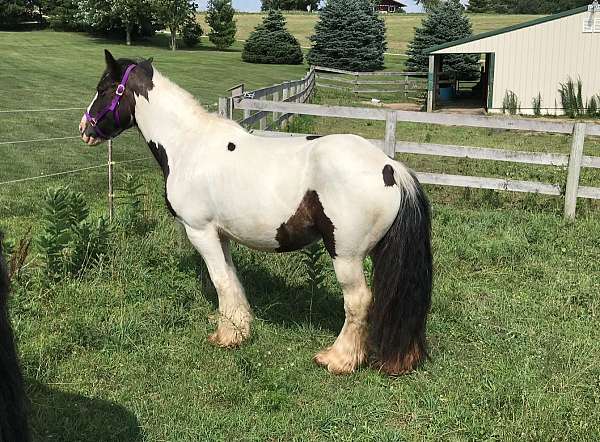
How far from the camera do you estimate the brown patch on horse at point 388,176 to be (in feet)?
12.2

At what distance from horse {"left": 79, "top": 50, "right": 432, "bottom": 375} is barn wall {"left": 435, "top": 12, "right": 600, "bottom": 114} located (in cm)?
1955

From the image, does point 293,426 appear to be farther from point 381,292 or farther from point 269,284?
point 269,284

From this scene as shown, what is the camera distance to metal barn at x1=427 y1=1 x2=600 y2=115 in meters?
20.5

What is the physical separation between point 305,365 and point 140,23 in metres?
51.5

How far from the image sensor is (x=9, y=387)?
1.69 m

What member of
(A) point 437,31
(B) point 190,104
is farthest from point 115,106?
(A) point 437,31

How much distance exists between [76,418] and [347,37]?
126ft

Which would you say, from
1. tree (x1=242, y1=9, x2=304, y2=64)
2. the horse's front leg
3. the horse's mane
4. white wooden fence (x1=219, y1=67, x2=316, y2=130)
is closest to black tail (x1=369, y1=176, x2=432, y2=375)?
the horse's front leg

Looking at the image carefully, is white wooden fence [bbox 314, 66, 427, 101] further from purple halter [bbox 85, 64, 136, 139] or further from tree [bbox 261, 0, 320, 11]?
tree [bbox 261, 0, 320, 11]

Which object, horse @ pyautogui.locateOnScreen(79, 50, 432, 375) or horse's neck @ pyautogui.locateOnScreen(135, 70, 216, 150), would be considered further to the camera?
horse's neck @ pyautogui.locateOnScreen(135, 70, 216, 150)

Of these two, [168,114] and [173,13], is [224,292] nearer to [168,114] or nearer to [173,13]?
[168,114]

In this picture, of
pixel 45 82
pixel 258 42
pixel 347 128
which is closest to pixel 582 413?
pixel 347 128

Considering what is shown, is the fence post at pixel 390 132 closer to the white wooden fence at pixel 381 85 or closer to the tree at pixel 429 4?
the white wooden fence at pixel 381 85

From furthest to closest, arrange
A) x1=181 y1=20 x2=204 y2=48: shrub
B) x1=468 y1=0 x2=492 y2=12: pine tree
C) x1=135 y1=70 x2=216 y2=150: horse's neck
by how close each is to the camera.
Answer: x1=468 y1=0 x2=492 y2=12: pine tree < x1=181 y1=20 x2=204 y2=48: shrub < x1=135 y1=70 x2=216 y2=150: horse's neck
